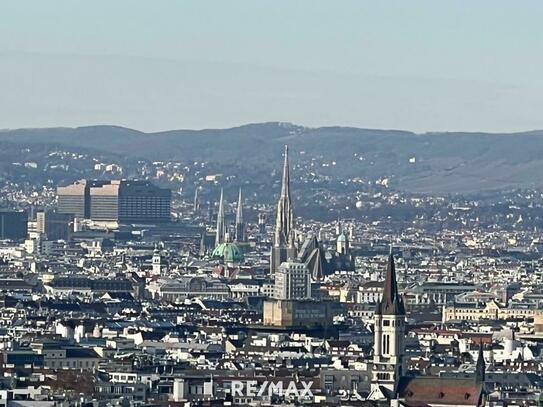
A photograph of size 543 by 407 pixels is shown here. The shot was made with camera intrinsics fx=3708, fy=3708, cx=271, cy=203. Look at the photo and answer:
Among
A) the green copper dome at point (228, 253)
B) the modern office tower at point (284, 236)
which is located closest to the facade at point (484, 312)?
the modern office tower at point (284, 236)

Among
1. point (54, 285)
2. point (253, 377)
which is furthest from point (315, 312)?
point (253, 377)

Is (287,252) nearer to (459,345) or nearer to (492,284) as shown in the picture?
(492,284)

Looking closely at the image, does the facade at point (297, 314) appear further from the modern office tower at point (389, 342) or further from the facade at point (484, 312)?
the modern office tower at point (389, 342)

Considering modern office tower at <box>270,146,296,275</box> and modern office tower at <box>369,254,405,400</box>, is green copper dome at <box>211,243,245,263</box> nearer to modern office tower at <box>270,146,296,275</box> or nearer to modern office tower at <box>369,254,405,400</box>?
modern office tower at <box>270,146,296,275</box>

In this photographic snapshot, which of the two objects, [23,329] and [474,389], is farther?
[23,329]

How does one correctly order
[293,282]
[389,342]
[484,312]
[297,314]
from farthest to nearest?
[293,282]
[484,312]
[297,314]
[389,342]

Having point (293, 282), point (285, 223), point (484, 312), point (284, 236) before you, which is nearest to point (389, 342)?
point (484, 312)

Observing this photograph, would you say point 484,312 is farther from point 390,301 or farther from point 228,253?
point 390,301
